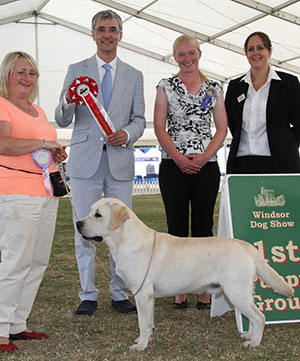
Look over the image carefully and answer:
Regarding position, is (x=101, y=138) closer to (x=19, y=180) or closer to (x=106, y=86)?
(x=106, y=86)

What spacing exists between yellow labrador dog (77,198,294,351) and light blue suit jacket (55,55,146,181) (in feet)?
2.10

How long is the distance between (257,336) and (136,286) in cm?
91

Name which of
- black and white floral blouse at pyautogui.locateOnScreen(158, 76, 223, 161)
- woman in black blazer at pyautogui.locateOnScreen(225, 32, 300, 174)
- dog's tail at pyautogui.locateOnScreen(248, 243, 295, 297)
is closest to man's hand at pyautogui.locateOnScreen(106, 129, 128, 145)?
black and white floral blouse at pyautogui.locateOnScreen(158, 76, 223, 161)

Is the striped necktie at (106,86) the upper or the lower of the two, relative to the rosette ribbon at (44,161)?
upper

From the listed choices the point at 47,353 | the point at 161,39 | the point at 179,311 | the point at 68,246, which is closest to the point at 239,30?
the point at 161,39

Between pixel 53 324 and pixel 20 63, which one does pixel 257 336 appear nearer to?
pixel 53 324

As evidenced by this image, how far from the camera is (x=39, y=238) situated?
3.08 meters

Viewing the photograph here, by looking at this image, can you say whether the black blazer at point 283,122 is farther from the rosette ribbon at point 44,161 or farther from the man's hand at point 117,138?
the rosette ribbon at point 44,161

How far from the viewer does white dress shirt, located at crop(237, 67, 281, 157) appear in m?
3.79

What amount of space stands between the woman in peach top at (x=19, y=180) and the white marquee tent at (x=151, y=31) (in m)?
9.96

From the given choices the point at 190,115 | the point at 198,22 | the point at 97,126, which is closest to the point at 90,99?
the point at 97,126

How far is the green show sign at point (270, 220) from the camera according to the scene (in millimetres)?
3453

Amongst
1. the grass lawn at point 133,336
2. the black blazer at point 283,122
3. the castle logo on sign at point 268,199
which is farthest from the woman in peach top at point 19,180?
the black blazer at point 283,122

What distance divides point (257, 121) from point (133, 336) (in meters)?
2.08
